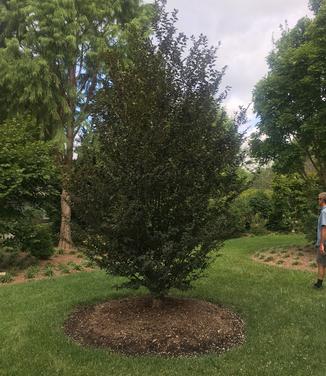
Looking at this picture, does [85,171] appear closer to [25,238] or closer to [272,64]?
[25,238]

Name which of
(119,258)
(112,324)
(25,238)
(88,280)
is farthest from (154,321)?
(25,238)

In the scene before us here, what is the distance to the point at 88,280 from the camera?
991 cm

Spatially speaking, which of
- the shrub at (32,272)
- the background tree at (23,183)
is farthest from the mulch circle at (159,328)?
the background tree at (23,183)

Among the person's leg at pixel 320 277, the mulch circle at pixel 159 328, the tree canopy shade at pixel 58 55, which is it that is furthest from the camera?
the tree canopy shade at pixel 58 55

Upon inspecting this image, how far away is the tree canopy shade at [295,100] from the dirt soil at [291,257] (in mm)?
2749

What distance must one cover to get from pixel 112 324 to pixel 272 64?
12.7 m

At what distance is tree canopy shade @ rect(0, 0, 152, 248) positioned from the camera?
14.6 m

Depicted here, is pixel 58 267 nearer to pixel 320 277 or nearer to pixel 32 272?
pixel 32 272

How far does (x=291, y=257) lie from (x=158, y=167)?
8.63m

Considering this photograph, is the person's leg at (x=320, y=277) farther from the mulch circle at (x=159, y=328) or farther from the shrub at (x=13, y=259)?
the shrub at (x=13, y=259)

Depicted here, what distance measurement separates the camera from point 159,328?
19.4 ft

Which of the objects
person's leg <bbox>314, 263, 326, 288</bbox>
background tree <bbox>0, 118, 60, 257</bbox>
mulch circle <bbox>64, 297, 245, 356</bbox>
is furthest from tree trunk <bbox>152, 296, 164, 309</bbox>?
background tree <bbox>0, 118, 60, 257</bbox>

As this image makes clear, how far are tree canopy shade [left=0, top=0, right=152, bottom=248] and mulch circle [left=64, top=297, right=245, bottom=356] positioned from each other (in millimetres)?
8001

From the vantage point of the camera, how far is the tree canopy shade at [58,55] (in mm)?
14633
